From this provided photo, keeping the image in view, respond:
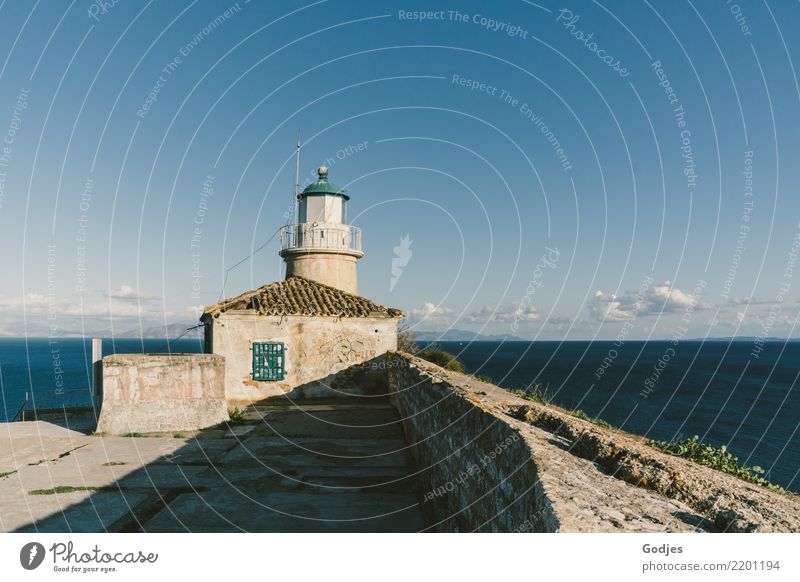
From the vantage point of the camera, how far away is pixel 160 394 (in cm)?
1254

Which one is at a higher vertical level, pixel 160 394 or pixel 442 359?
pixel 442 359

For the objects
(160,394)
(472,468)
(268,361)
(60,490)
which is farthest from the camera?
(268,361)

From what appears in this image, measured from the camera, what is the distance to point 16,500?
23.7 feet

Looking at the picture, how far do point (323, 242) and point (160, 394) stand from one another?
11.6m

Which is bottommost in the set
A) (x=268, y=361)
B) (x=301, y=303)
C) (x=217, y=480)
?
(x=217, y=480)

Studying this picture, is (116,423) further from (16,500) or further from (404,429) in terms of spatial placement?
(404,429)

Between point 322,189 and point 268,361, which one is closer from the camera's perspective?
point 268,361

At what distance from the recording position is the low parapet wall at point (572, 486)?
10.1 feet

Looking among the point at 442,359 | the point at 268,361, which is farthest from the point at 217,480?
the point at 442,359

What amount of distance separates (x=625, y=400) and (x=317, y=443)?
54500mm

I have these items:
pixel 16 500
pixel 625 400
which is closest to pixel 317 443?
pixel 16 500

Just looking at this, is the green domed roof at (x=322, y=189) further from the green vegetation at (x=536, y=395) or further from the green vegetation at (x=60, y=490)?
the green vegetation at (x=60, y=490)

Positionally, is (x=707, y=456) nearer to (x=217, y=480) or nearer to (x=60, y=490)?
(x=217, y=480)

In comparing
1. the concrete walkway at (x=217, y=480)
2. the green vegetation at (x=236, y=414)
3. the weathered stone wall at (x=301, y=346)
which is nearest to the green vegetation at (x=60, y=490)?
the concrete walkway at (x=217, y=480)
